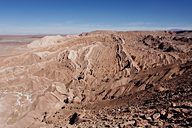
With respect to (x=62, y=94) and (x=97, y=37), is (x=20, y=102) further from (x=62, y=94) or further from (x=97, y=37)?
(x=97, y=37)

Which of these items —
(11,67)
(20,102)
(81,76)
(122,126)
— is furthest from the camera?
(81,76)

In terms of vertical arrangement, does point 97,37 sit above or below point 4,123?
above

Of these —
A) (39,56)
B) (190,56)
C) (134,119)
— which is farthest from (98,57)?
(134,119)

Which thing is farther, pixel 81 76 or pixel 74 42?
pixel 74 42

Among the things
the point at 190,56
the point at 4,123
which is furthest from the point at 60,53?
the point at 190,56

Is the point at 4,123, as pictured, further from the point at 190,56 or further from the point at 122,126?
the point at 190,56

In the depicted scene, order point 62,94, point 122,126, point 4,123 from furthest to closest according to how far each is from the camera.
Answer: point 62,94 → point 4,123 → point 122,126
